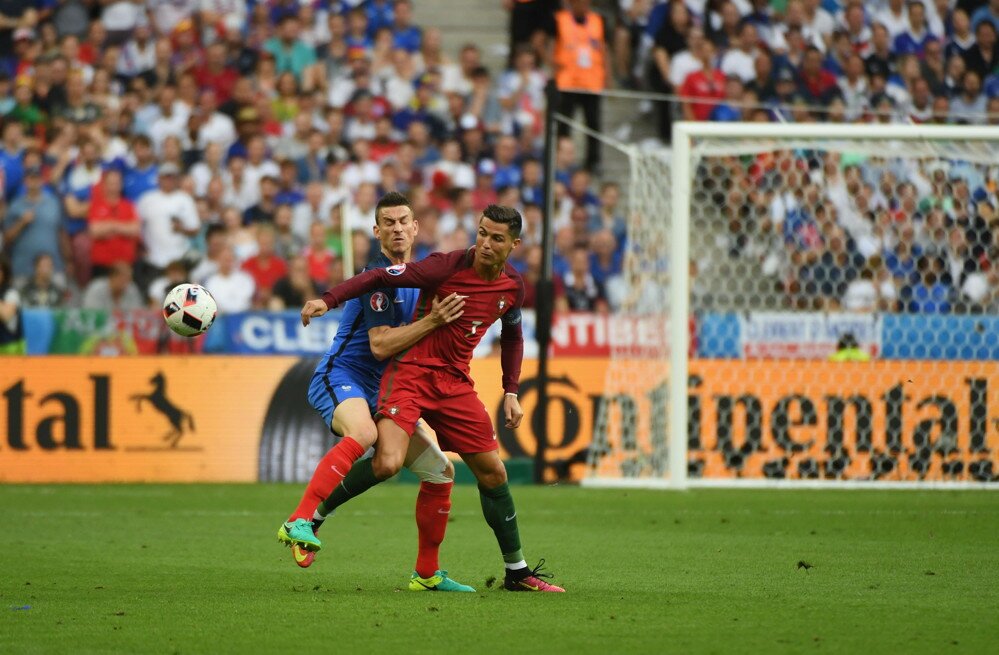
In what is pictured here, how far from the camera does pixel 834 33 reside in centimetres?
2014

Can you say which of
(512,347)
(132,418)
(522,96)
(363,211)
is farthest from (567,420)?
(512,347)

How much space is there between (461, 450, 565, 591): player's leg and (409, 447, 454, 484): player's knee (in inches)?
5.9

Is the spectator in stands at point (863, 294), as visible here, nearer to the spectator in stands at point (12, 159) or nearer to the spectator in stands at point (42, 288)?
the spectator in stands at point (42, 288)

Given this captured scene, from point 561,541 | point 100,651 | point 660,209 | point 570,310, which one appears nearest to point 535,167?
point 570,310

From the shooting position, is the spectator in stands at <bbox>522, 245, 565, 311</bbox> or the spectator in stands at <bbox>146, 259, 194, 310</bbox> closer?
the spectator in stands at <bbox>146, 259, 194, 310</bbox>

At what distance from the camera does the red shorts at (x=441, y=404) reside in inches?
299

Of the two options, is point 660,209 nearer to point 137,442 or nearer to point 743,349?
point 743,349

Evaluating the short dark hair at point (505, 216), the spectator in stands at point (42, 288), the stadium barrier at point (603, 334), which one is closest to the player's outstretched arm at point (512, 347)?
the short dark hair at point (505, 216)

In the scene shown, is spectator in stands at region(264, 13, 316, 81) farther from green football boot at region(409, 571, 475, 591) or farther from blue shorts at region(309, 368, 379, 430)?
green football boot at region(409, 571, 475, 591)

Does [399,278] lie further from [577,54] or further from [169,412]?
[577,54]

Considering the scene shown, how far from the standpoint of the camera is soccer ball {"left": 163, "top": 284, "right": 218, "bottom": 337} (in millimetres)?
7926

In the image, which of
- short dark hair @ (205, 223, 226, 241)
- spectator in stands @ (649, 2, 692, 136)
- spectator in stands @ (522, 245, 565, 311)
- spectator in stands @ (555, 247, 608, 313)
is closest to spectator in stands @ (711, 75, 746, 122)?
spectator in stands @ (649, 2, 692, 136)

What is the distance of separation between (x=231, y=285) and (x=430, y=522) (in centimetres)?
953

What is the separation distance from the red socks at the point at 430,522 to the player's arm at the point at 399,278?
0.99m
